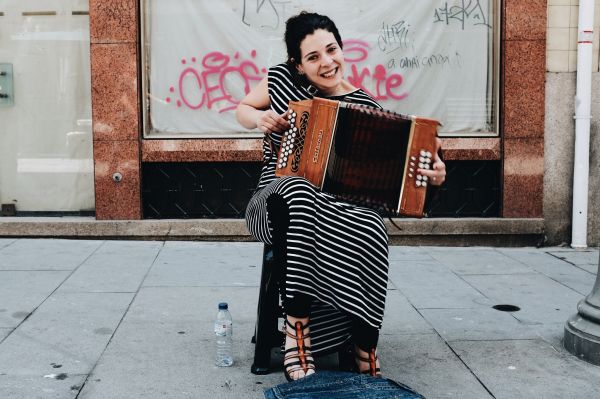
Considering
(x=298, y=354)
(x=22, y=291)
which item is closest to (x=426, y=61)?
(x=22, y=291)

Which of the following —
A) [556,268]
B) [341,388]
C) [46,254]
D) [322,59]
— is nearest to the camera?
[341,388]

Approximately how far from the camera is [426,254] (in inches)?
271

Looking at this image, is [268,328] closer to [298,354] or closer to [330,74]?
[298,354]

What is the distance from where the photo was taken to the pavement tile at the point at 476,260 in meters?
6.23

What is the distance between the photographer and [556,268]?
20.8 ft

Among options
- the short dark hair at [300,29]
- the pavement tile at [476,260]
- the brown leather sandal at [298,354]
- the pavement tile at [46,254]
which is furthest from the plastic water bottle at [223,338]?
the pavement tile at [476,260]

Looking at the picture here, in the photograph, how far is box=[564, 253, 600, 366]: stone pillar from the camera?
382cm

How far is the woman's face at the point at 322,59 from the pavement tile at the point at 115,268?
7.57ft

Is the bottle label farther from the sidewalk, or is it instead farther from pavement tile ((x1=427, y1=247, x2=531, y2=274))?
pavement tile ((x1=427, y1=247, x2=531, y2=274))

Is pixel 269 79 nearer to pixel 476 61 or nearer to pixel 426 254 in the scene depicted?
pixel 426 254

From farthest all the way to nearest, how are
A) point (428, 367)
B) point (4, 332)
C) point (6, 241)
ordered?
point (6, 241) < point (4, 332) < point (428, 367)

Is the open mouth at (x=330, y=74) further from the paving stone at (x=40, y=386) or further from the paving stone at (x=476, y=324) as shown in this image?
the paving stone at (x=40, y=386)

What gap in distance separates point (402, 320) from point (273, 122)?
1.72 metres

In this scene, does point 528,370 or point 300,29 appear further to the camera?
Result: point 300,29
